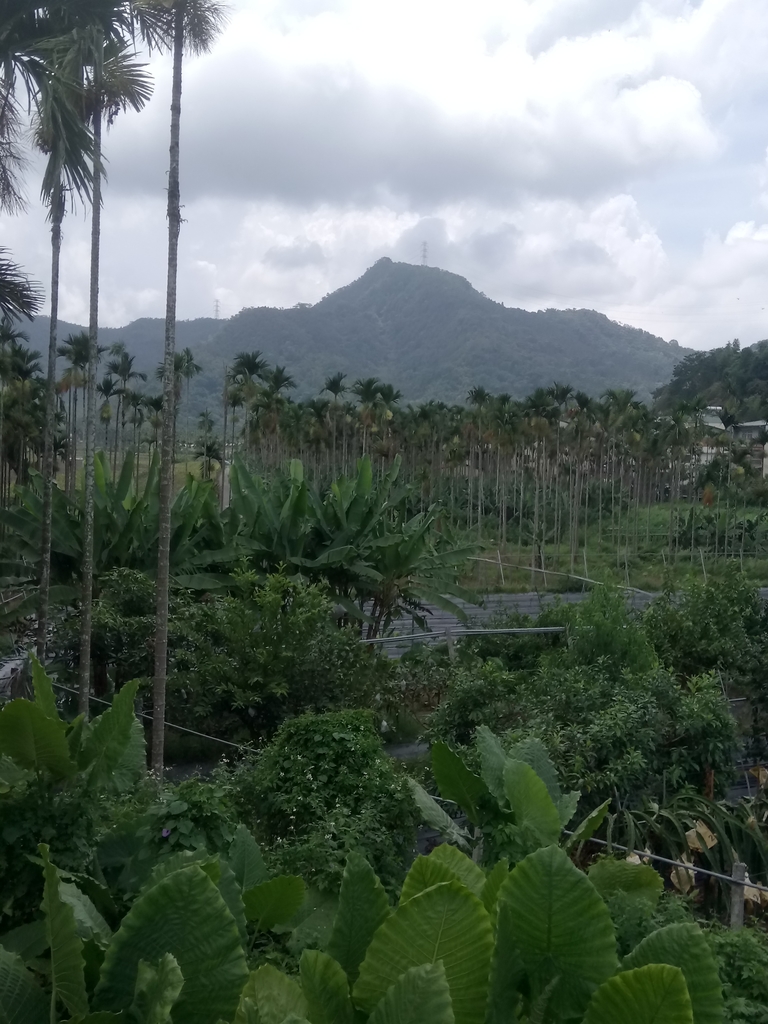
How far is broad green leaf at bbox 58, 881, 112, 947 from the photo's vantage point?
3.72m

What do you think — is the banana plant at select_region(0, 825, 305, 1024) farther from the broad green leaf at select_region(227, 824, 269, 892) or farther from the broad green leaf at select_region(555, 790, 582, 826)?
the broad green leaf at select_region(555, 790, 582, 826)

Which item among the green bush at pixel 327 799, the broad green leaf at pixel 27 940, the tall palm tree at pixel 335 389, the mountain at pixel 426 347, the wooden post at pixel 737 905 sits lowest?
the wooden post at pixel 737 905

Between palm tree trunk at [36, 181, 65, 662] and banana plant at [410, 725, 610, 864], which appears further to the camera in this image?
palm tree trunk at [36, 181, 65, 662]

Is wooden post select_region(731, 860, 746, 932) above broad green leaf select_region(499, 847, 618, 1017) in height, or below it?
below

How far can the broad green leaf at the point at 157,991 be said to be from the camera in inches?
106

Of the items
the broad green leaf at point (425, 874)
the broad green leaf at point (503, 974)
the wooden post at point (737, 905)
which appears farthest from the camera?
the wooden post at point (737, 905)

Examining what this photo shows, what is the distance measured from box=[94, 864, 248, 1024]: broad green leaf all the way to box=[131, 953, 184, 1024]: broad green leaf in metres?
0.22

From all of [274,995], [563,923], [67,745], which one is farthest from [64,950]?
[563,923]

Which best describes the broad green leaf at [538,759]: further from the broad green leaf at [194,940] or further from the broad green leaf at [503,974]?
the broad green leaf at [194,940]

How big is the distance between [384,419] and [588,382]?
379 ft

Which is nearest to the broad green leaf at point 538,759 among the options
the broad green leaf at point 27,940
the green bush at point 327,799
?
the green bush at point 327,799

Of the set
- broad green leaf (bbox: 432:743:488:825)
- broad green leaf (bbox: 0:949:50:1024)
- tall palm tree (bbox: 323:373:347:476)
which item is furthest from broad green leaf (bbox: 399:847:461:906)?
tall palm tree (bbox: 323:373:347:476)

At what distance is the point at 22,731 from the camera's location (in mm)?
4523

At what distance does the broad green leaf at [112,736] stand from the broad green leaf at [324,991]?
2212 millimetres
